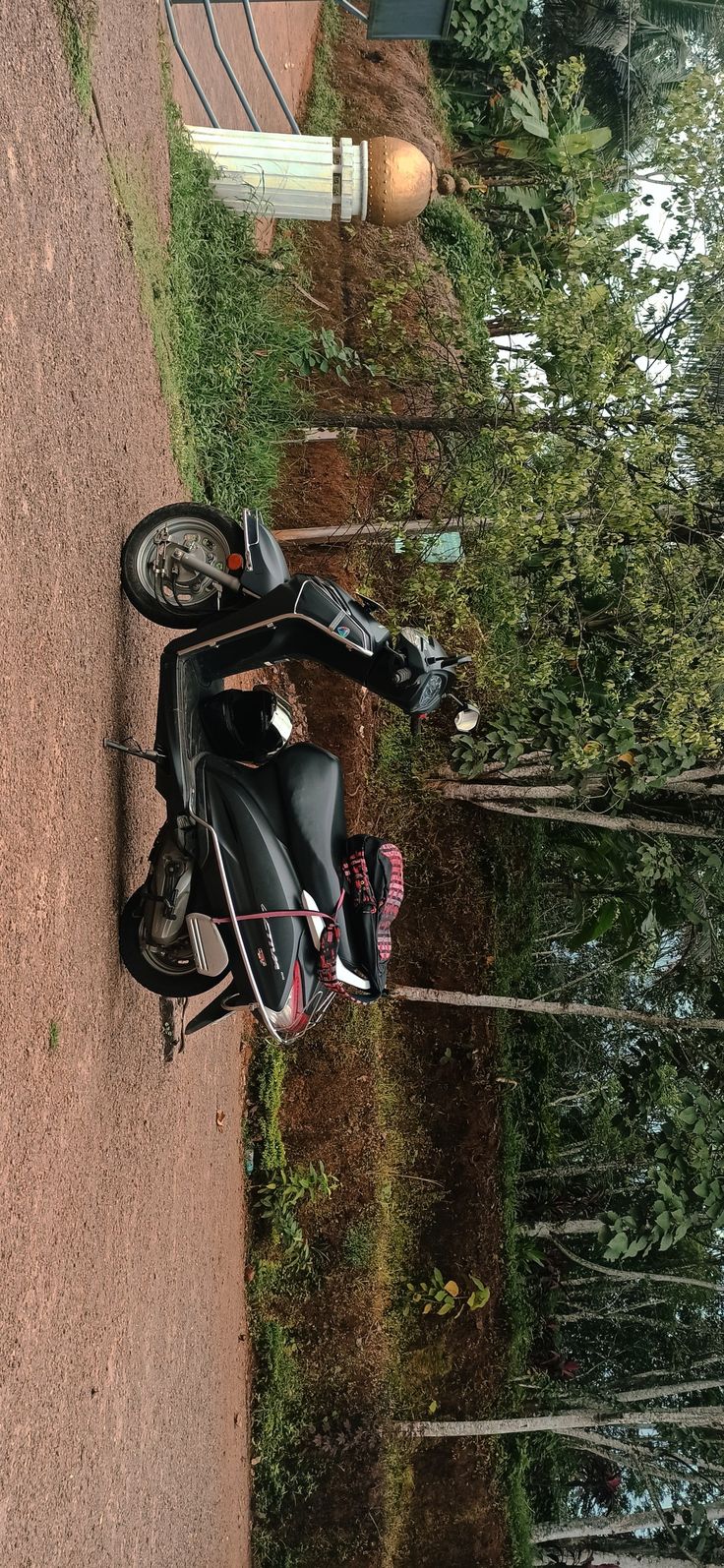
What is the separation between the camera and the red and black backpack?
4898mm

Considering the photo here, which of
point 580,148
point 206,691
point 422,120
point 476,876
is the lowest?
point 476,876

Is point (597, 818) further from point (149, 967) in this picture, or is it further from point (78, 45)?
point (78, 45)

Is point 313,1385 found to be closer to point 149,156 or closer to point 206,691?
point 206,691

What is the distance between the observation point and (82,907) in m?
4.46

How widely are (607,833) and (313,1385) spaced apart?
4.83 m

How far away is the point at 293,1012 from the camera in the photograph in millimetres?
4711

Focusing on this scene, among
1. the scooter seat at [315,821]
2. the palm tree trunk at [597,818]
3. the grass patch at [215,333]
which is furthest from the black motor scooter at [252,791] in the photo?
the palm tree trunk at [597,818]

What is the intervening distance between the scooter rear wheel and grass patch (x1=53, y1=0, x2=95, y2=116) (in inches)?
135

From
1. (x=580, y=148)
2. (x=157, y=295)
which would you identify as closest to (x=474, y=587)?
(x=157, y=295)

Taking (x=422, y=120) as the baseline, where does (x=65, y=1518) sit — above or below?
below

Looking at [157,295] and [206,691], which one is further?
[157,295]

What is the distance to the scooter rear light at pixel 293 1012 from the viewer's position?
4637 mm

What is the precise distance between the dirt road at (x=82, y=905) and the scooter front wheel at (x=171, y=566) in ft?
0.43

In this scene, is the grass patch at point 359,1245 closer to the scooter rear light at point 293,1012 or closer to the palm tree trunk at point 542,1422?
the palm tree trunk at point 542,1422
